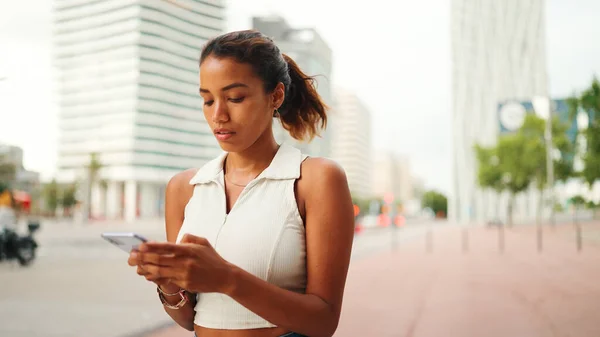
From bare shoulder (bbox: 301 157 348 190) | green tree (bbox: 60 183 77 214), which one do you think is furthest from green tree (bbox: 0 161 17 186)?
green tree (bbox: 60 183 77 214)

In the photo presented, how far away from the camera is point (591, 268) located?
9.88 metres

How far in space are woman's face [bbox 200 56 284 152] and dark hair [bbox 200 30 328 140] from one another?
22 mm

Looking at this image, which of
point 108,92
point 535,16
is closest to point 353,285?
point 108,92

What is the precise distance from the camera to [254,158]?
130 centimetres

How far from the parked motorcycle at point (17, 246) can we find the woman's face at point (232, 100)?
10.9 m

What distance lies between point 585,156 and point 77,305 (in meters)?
15.9

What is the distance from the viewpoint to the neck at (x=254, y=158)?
4.25 feet

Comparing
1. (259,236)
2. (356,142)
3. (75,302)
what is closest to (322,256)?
(259,236)

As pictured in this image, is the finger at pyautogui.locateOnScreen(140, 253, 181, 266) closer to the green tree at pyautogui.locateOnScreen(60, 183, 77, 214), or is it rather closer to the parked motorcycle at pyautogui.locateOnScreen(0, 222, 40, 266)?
the parked motorcycle at pyautogui.locateOnScreen(0, 222, 40, 266)

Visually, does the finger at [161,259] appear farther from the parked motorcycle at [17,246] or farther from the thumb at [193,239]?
the parked motorcycle at [17,246]

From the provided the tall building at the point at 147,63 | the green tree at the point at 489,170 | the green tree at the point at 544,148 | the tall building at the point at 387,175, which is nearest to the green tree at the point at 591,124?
the green tree at the point at 544,148

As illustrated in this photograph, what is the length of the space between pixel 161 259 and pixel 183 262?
0.12 ft

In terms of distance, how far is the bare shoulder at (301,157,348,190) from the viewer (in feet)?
3.83

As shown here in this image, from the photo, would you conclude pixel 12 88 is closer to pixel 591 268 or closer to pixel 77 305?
pixel 77 305
